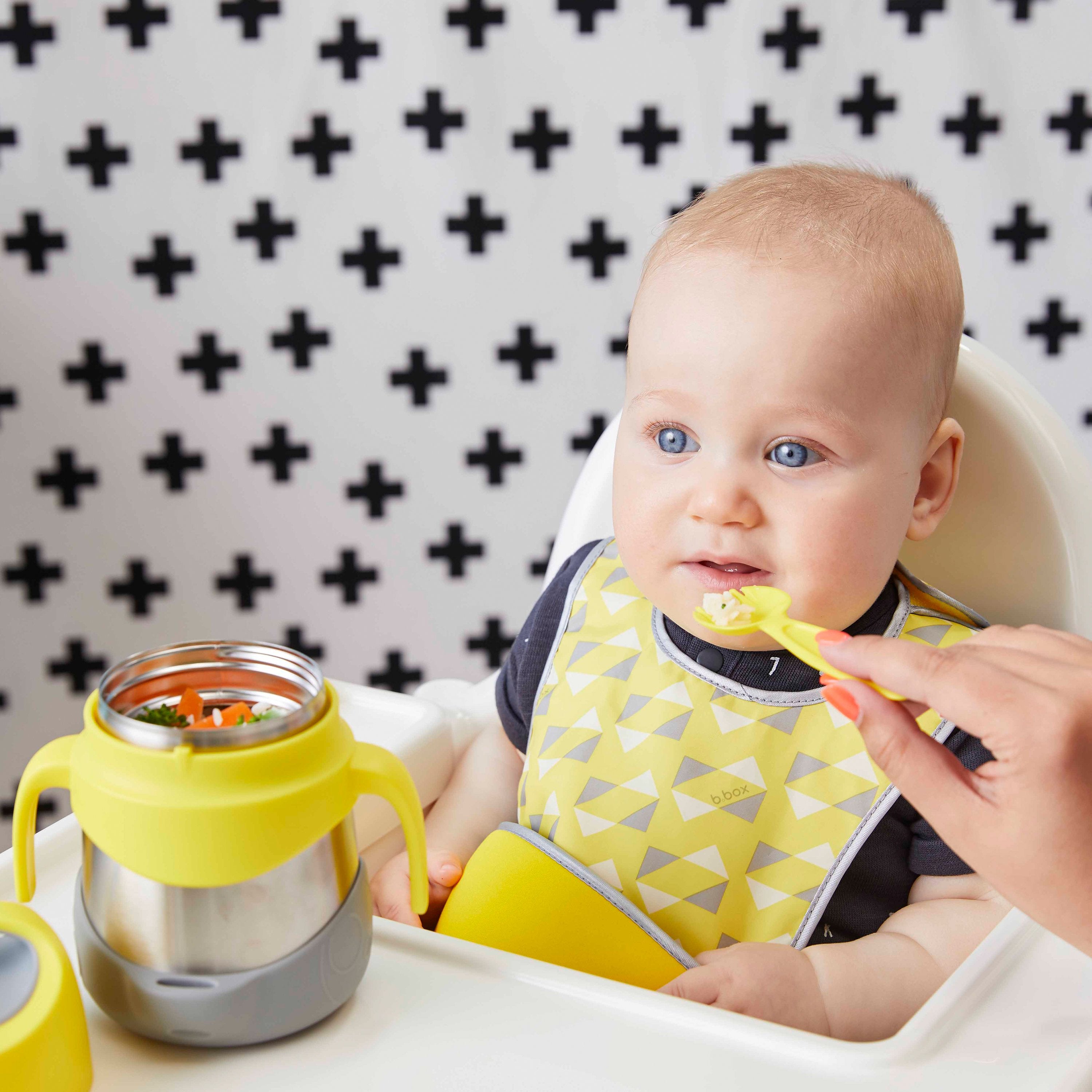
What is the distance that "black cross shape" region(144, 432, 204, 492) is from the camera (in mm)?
1681

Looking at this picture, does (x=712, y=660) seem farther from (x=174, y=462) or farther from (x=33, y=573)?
(x=33, y=573)

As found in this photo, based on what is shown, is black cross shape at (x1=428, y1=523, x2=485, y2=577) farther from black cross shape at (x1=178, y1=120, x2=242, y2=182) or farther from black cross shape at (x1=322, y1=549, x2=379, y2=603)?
black cross shape at (x1=178, y1=120, x2=242, y2=182)

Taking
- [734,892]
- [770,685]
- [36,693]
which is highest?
[770,685]

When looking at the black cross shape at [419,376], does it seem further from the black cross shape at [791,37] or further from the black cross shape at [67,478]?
the black cross shape at [791,37]

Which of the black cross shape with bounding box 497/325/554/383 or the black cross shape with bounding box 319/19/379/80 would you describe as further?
the black cross shape with bounding box 497/325/554/383

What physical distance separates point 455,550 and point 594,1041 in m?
1.27

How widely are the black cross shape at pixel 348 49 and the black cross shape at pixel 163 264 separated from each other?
0.35 m

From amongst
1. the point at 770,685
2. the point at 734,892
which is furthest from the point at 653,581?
the point at 734,892

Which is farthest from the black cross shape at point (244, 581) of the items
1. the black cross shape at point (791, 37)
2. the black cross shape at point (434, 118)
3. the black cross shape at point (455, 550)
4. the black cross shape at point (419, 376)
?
the black cross shape at point (791, 37)

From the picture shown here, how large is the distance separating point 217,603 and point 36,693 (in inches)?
13.0

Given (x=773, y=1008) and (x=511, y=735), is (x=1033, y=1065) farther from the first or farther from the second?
(x=511, y=735)

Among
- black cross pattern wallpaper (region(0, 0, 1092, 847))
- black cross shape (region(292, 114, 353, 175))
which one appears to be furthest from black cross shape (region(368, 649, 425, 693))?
black cross shape (region(292, 114, 353, 175))

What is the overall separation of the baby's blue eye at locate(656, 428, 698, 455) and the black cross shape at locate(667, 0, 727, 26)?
0.95 metres

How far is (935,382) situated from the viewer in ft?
2.38
